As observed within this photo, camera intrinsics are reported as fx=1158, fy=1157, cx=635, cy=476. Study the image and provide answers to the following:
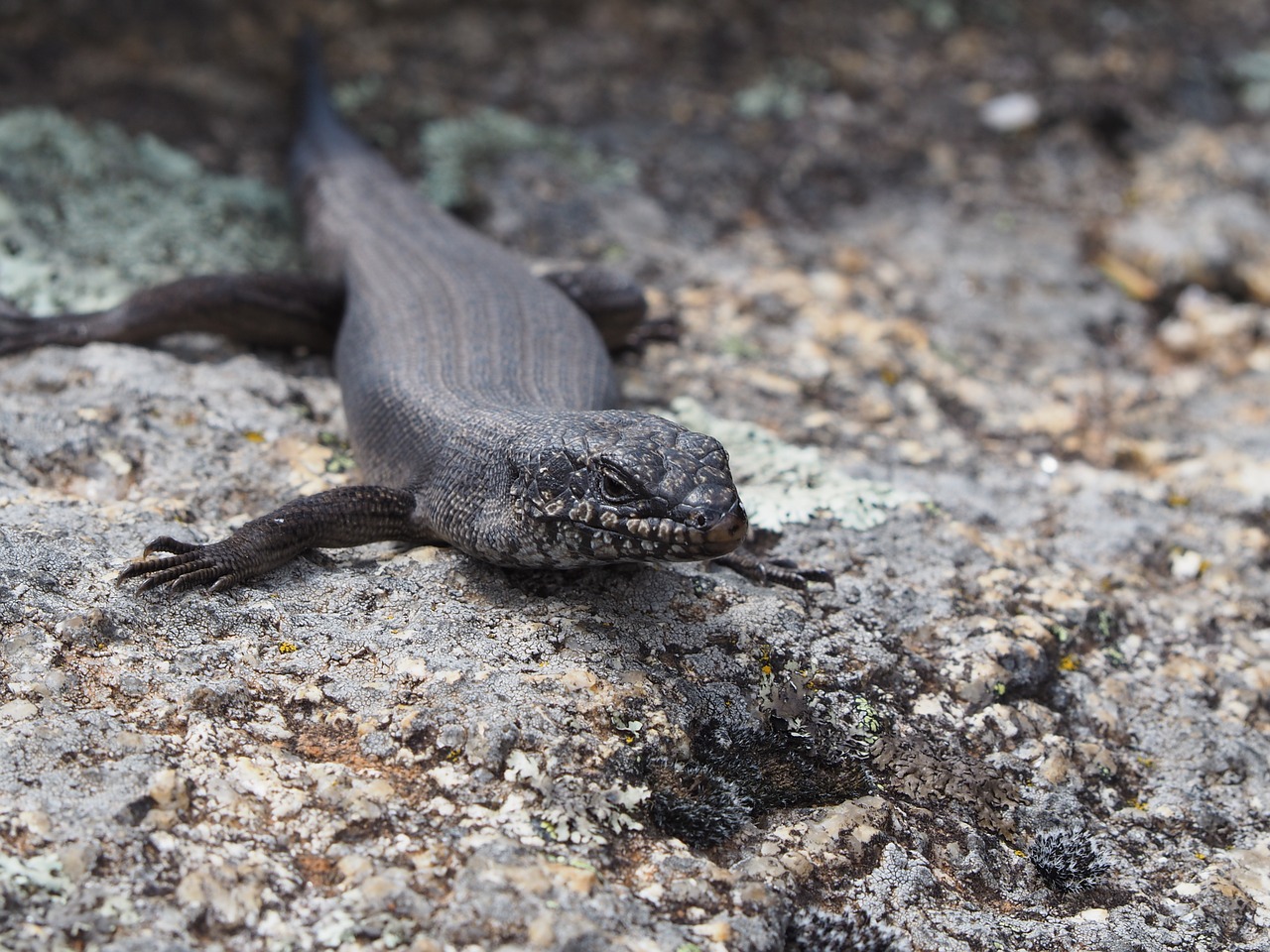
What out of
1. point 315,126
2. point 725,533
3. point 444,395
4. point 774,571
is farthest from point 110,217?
point 725,533

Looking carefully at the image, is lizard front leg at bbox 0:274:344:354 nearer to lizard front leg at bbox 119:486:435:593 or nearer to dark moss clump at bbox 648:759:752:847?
lizard front leg at bbox 119:486:435:593

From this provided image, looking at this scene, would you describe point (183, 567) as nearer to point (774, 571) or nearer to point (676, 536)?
point (676, 536)

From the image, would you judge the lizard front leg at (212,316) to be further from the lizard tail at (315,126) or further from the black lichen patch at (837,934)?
the black lichen patch at (837,934)

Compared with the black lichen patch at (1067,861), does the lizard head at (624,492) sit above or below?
above

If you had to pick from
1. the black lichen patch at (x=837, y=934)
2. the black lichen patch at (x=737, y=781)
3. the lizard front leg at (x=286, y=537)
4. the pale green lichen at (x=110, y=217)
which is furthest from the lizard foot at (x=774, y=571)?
the pale green lichen at (x=110, y=217)

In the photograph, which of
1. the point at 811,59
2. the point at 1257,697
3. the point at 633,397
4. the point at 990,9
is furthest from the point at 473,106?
the point at 1257,697

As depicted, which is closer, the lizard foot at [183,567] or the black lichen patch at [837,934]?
the black lichen patch at [837,934]
